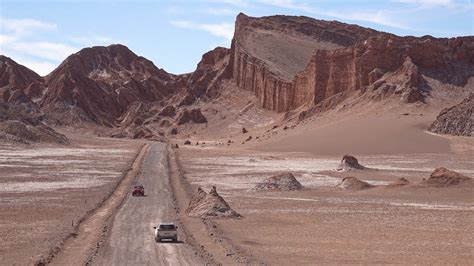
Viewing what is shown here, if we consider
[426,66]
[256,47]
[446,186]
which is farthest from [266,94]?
[446,186]

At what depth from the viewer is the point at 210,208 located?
3316 centimetres

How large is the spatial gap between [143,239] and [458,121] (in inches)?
2904

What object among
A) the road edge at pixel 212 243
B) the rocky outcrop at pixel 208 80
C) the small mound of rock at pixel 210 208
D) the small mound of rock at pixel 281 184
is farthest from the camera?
the rocky outcrop at pixel 208 80

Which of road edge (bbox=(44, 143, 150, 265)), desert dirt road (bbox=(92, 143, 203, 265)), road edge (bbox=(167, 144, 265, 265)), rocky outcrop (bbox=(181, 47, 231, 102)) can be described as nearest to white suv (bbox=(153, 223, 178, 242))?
desert dirt road (bbox=(92, 143, 203, 265))

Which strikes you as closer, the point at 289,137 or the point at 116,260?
the point at 116,260

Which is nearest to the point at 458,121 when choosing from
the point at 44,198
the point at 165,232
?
the point at 44,198

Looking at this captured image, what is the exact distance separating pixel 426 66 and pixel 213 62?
88.6m

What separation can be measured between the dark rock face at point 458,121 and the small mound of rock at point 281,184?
48113mm

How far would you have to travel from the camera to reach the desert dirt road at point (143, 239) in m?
20.8

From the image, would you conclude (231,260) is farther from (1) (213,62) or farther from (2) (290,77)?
(1) (213,62)

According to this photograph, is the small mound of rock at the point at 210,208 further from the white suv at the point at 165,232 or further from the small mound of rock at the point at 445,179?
the small mound of rock at the point at 445,179

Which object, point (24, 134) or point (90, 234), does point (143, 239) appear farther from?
point (24, 134)

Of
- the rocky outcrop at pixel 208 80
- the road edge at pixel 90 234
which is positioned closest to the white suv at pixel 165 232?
the road edge at pixel 90 234

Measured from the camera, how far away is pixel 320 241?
25.4 metres
